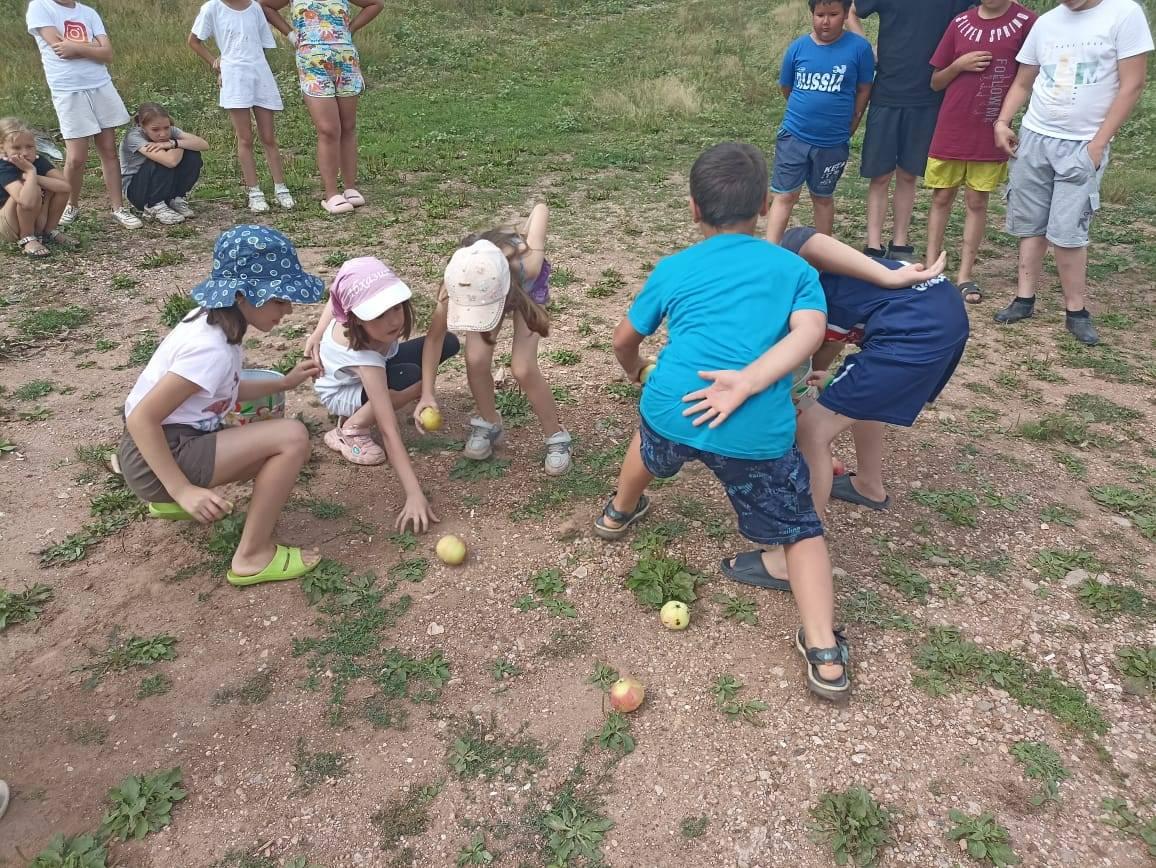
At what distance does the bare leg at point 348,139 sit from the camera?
24.1ft

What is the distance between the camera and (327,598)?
3.30 metres

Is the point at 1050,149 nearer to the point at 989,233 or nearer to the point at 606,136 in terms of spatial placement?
the point at 989,233

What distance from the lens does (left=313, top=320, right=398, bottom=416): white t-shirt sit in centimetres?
378

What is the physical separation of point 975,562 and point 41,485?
442 cm

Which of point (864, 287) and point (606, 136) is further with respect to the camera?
point (606, 136)

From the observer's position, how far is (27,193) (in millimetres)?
6328

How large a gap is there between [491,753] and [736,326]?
1653 millimetres

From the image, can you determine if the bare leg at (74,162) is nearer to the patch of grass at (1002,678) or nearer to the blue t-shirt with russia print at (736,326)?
the blue t-shirt with russia print at (736,326)

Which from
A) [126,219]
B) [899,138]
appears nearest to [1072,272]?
[899,138]

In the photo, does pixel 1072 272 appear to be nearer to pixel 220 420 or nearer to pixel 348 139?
pixel 220 420

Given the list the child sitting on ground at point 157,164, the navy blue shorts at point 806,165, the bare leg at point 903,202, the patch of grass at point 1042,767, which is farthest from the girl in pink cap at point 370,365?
the child sitting on ground at point 157,164

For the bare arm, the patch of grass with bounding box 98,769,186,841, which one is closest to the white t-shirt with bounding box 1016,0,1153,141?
the bare arm

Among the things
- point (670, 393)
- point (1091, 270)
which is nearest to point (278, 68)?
point (1091, 270)

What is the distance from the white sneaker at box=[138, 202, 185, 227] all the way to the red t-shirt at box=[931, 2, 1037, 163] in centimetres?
642
